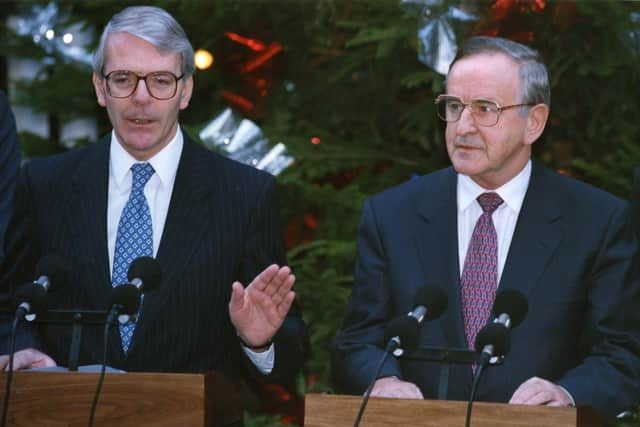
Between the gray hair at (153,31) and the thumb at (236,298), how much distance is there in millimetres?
898

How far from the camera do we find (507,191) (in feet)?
14.5

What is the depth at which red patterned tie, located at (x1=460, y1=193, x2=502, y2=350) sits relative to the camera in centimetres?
423

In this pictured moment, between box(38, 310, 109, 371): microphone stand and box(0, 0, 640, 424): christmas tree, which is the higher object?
box(0, 0, 640, 424): christmas tree

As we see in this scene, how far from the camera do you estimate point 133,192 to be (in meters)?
4.44

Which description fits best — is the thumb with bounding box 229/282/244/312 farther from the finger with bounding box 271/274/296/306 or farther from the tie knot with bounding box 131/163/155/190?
the tie knot with bounding box 131/163/155/190

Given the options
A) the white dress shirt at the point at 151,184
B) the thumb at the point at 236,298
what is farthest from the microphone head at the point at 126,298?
the white dress shirt at the point at 151,184

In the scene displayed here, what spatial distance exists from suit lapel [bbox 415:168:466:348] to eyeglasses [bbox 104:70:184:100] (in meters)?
0.96

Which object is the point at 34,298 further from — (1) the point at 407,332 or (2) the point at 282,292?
(1) the point at 407,332

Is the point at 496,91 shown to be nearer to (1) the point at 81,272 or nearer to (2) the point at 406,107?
(1) the point at 81,272

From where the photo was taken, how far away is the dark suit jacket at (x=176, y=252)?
4289 mm

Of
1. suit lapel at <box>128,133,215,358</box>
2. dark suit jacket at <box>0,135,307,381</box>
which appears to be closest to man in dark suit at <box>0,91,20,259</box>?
dark suit jacket at <box>0,135,307,381</box>

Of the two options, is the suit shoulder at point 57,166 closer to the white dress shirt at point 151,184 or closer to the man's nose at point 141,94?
the white dress shirt at point 151,184

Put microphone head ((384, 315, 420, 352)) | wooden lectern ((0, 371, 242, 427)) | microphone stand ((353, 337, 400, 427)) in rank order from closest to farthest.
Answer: microphone stand ((353, 337, 400, 427)), microphone head ((384, 315, 420, 352)), wooden lectern ((0, 371, 242, 427))

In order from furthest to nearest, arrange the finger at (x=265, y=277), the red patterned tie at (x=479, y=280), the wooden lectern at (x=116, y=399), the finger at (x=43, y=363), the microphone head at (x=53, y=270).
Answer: the red patterned tie at (x=479, y=280) → the finger at (x=43, y=363) → the finger at (x=265, y=277) → the microphone head at (x=53, y=270) → the wooden lectern at (x=116, y=399)
